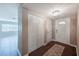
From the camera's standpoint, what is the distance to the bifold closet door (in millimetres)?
1257

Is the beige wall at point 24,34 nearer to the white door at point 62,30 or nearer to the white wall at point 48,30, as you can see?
the white wall at point 48,30

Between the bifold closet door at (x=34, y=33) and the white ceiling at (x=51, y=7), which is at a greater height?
the white ceiling at (x=51, y=7)

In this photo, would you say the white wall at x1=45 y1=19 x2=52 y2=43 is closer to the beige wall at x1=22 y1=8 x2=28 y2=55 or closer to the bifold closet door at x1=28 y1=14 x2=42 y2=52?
the bifold closet door at x1=28 y1=14 x2=42 y2=52

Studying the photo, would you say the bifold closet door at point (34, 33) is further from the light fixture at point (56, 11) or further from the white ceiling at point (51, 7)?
the light fixture at point (56, 11)

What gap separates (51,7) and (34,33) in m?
0.50

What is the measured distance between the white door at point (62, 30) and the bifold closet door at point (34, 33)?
12.0 inches

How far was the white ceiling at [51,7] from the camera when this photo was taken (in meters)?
1.21

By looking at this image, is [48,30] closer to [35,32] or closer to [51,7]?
[35,32]

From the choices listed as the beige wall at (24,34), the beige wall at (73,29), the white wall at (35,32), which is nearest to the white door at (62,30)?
the beige wall at (73,29)

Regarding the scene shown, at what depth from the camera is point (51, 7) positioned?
1229 millimetres

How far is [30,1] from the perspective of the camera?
124 cm

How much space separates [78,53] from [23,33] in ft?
3.07

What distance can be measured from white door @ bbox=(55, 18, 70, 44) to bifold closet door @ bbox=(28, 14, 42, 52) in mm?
306

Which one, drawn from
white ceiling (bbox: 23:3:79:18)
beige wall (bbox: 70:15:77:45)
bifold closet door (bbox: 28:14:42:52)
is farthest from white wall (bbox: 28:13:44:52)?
beige wall (bbox: 70:15:77:45)
